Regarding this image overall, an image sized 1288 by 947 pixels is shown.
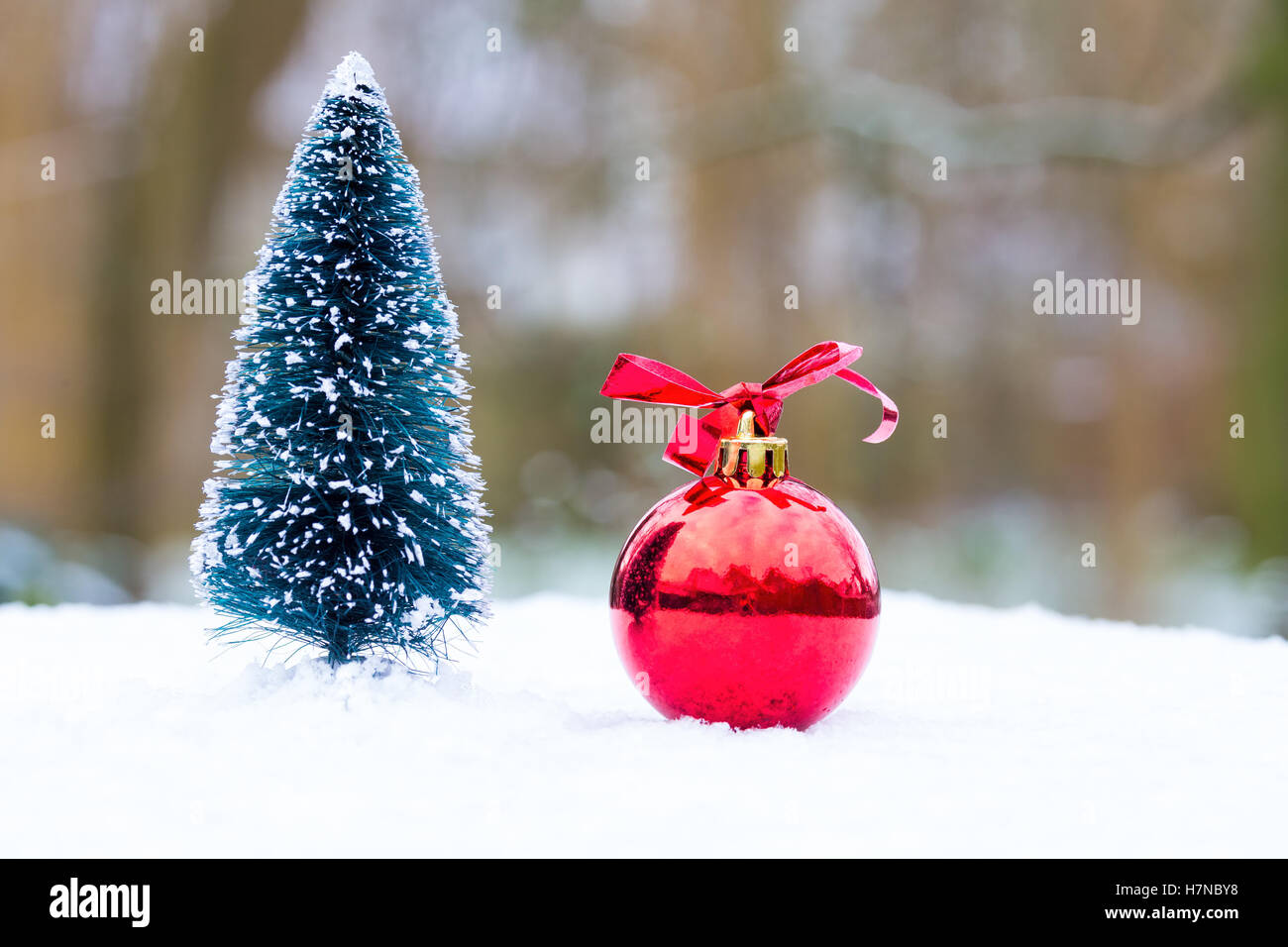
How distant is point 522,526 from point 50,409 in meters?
1.31

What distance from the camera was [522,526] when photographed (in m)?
3.04

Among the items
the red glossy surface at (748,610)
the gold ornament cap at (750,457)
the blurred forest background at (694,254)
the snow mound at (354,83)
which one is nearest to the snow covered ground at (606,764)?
the red glossy surface at (748,610)

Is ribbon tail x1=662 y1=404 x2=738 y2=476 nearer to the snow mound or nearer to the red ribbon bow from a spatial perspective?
the red ribbon bow

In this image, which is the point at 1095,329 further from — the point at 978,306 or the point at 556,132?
the point at 556,132

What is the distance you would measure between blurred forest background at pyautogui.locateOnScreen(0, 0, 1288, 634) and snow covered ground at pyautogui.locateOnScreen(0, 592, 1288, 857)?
138cm

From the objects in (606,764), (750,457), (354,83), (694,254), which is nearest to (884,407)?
(750,457)

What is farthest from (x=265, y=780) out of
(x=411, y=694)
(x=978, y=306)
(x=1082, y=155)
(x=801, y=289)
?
(x=1082, y=155)

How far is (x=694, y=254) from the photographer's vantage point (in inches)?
117

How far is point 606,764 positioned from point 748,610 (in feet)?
0.73

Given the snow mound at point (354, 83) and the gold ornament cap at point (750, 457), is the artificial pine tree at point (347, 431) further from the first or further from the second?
the gold ornament cap at point (750, 457)

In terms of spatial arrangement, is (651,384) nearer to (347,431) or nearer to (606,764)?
(347,431)

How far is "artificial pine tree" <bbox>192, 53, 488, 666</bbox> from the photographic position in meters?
1.28

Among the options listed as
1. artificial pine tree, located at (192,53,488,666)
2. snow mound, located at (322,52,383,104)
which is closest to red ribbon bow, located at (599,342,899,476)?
artificial pine tree, located at (192,53,488,666)

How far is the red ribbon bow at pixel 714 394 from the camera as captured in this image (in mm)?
1276
